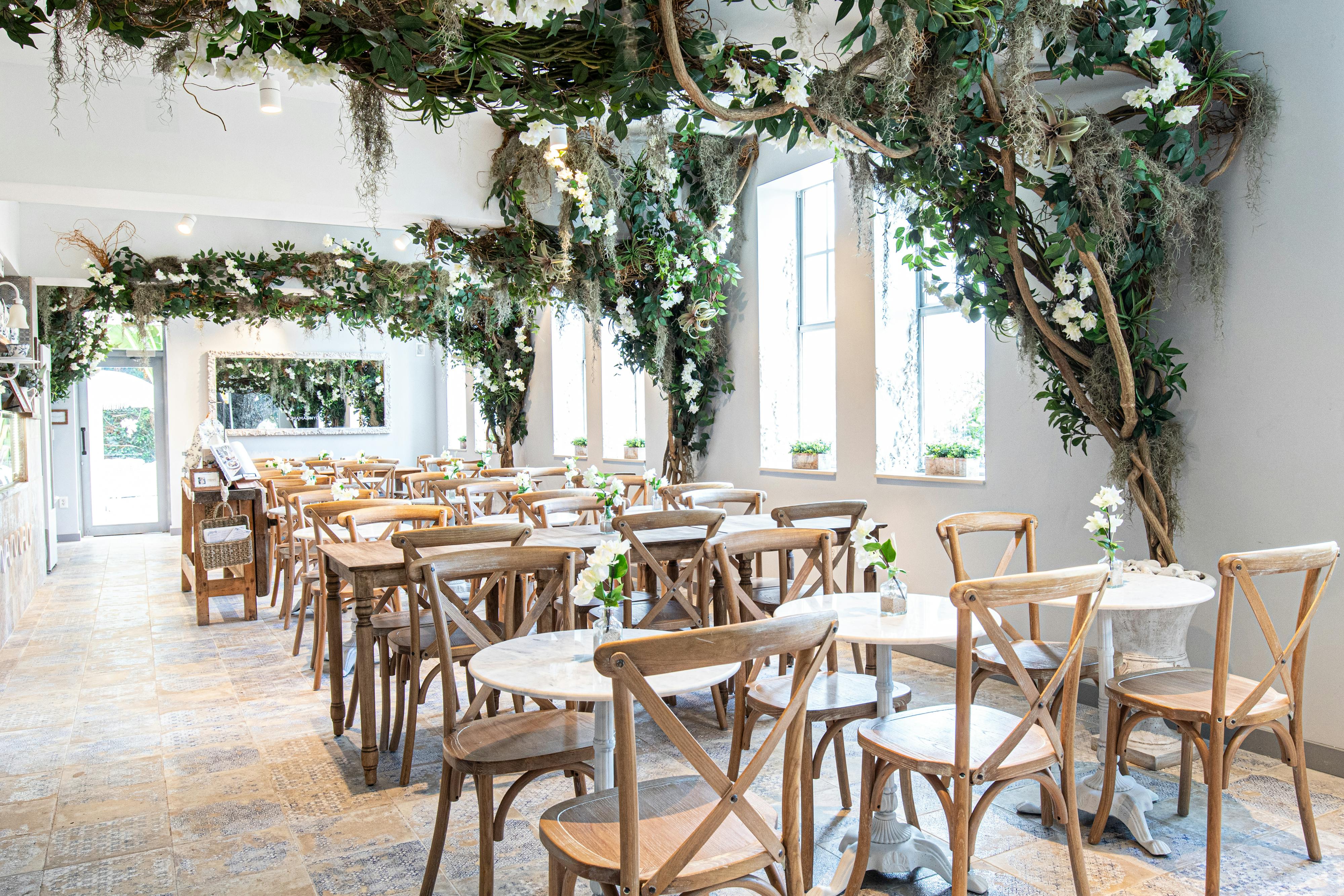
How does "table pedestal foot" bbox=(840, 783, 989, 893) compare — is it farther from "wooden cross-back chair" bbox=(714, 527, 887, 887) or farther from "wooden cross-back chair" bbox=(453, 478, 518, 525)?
"wooden cross-back chair" bbox=(453, 478, 518, 525)

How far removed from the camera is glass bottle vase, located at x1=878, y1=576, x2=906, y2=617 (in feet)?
8.45

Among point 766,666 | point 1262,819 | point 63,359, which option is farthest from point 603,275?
point 63,359

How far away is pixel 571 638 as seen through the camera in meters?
2.41

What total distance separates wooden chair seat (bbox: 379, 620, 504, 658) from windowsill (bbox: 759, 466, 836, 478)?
278cm

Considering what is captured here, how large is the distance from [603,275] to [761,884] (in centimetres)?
514

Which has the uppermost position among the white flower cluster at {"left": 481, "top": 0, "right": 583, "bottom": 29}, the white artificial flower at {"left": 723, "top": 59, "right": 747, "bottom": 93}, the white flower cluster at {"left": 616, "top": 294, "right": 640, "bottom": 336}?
the white artificial flower at {"left": 723, "top": 59, "right": 747, "bottom": 93}

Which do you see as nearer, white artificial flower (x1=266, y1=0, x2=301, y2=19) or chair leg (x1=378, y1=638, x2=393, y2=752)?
white artificial flower (x1=266, y1=0, x2=301, y2=19)

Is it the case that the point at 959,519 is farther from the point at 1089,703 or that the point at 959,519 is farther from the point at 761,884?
the point at 761,884

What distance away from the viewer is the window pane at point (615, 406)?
28.3ft

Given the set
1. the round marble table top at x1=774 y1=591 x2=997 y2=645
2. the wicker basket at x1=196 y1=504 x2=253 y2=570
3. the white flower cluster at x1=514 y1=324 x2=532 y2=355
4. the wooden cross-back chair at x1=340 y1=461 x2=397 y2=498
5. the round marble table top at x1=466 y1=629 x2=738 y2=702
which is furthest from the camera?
the white flower cluster at x1=514 y1=324 x2=532 y2=355

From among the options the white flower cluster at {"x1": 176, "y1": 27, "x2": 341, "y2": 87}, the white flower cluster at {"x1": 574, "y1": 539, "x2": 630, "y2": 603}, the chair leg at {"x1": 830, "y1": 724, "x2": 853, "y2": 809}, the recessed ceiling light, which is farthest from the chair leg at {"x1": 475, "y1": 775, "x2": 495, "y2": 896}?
the recessed ceiling light

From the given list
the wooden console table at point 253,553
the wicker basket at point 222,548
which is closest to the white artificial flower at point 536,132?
the wicker basket at point 222,548

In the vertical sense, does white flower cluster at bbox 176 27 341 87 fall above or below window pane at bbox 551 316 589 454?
above

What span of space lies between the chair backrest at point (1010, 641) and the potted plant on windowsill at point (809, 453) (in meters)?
3.73
